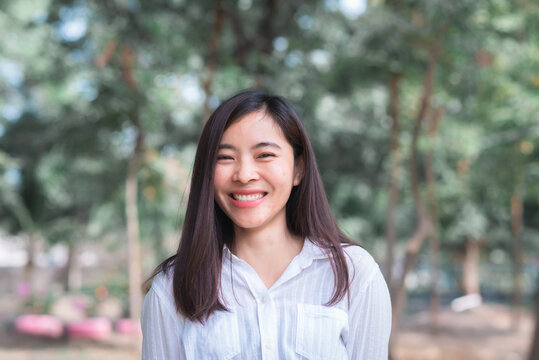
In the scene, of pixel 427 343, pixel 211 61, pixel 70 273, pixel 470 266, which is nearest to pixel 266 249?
pixel 211 61

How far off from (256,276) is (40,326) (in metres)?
11.1

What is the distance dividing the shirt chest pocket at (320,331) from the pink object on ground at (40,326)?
36.1ft

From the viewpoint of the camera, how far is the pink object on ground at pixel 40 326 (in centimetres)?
1130

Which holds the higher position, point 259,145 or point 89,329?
point 89,329

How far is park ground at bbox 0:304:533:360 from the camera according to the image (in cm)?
1027

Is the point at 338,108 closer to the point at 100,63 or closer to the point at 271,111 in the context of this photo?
the point at 100,63

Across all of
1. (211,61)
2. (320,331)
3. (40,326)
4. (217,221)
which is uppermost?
(211,61)

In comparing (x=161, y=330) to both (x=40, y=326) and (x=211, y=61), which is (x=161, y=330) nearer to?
(x=211, y=61)

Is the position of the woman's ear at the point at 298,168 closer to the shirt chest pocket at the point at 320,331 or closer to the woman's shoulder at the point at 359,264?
the woman's shoulder at the point at 359,264

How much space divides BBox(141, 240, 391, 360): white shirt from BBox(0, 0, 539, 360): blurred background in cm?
218

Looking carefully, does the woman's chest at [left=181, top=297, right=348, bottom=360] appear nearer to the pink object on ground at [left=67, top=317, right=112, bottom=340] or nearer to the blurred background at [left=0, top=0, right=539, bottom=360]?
the blurred background at [left=0, top=0, right=539, bottom=360]

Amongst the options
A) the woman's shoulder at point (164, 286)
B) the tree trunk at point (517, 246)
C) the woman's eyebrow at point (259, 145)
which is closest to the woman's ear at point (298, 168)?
the woman's eyebrow at point (259, 145)

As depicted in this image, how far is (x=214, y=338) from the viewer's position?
1.47 meters

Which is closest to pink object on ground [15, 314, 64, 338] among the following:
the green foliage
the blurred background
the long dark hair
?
the blurred background
